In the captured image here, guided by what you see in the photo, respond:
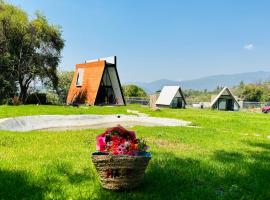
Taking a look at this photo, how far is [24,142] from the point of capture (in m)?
9.63

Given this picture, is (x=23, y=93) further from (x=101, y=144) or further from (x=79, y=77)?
(x=101, y=144)

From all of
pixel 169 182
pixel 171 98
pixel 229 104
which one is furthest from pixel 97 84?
pixel 169 182

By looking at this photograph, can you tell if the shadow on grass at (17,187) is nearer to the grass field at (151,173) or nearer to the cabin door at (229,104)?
the grass field at (151,173)

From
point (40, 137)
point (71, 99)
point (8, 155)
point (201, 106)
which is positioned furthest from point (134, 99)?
point (8, 155)

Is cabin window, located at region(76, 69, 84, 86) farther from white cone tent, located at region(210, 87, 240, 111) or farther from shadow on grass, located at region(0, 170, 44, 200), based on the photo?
shadow on grass, located at region(0, 170, 44, 200)

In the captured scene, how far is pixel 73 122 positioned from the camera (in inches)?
782

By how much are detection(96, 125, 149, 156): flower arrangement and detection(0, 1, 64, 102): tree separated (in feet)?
89.7

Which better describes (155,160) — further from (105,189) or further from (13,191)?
(13,191)

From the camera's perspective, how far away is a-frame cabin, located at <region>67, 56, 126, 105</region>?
33750 millimetres

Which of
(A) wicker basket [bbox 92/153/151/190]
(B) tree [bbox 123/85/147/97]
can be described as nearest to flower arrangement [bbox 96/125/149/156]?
(A) wicker basket [bbox 92/153/151/190]

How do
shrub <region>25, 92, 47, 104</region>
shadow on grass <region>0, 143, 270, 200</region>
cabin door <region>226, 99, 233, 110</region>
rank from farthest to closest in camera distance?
1. cabin door <region>226, 99, 233, 110</region>
2. shrub <region>25, 92, 47, 104</region>
3. shadow on grass <region>0, 143, 270, 200</region>

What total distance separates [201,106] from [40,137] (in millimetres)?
44373

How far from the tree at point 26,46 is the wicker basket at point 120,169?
1090 inches

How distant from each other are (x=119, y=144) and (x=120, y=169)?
1.29ft
